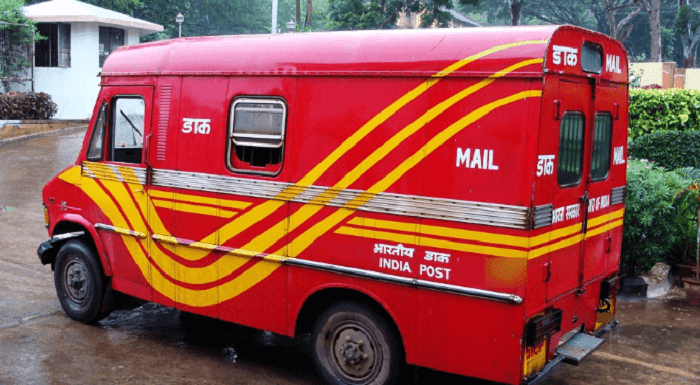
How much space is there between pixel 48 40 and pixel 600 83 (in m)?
23.8

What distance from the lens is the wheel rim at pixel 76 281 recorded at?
7.43m

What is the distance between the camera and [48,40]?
25.6 meters

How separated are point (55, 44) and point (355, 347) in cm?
2323

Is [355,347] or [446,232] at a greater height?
[446,232]

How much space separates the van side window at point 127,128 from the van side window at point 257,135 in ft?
4.02

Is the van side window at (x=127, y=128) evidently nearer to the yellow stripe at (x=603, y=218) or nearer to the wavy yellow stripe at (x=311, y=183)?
the wavy yellow stripe at (x=311, y=183)

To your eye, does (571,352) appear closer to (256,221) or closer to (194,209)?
(256,221)

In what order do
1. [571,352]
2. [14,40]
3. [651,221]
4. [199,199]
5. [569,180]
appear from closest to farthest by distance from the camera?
[569,180] → [571,352] → [199,199] → [651,221] → [14,40]

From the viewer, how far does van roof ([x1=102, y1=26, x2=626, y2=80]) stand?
4.87 m

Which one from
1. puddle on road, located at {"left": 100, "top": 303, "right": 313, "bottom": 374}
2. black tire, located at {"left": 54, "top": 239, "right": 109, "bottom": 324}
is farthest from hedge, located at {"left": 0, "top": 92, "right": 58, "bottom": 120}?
puddle on road, located at {"left": 100, "top": 303, "right": 313, "bottom": 374}

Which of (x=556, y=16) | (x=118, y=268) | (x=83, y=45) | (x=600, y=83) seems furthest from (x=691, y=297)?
(x=556, y=16)

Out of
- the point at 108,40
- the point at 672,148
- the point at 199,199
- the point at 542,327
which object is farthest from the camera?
the point at 108,40

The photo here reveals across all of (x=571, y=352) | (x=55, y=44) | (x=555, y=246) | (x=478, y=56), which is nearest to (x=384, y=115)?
(x=478, y=56)

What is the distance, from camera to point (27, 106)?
906 inches
